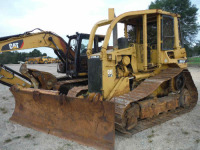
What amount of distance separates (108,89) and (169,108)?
77.4 inches

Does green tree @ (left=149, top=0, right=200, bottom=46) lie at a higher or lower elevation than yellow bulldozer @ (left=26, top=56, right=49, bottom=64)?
higher

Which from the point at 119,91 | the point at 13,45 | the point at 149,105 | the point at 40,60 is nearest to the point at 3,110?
the point at 13,45

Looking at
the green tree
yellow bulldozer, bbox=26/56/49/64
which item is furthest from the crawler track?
yellow bulldozer, bbox=26/56/49/64

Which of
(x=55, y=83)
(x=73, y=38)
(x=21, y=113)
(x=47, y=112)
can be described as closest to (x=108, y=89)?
(x=47, y=112)

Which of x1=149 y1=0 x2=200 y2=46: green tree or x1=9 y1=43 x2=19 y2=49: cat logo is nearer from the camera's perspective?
x1=9 y1=43 x2=19 y2=49: cat logo

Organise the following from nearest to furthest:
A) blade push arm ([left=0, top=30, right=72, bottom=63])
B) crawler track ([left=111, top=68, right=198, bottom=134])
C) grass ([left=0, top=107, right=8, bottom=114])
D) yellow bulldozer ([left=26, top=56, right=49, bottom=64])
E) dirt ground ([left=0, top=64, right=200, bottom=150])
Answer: dirt ground ([left=0, top=64, right=200, bottom=150]) < crawler track ([left=111, top=68, right=198, bottom=134]) < grass ([left=0, top=107, right=8, bottom=114]) < blade push arm ([left=0, top=30, right=72, bottom=63]) < yellow bulldozer ([left=26, top=56, right=49, bottom=64])

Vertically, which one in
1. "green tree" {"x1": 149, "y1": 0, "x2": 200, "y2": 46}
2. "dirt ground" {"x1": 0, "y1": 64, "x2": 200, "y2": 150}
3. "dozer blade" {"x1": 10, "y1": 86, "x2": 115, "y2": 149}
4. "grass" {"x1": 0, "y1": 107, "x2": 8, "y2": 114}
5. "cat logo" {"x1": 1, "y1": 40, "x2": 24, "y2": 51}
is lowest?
"dirt ground" {"x1": 0, "y1": 64, "x2": 200, "y2": 150}

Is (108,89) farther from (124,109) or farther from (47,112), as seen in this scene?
(47,112)

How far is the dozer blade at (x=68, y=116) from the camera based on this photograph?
3430 millimetres

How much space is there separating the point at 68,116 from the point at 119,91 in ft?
4.57

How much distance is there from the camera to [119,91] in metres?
4.43

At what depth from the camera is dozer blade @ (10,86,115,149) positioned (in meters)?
3.43

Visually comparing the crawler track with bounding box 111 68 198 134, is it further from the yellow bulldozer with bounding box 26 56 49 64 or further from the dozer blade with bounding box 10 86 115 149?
the yellow bulldozer with bounding box 26 56 49 64

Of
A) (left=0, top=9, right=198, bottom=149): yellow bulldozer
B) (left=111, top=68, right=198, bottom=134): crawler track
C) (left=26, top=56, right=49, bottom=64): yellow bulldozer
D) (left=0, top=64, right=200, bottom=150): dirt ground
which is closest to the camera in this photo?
(left=0, top=64, right=200, bottom=150): dirt ground
